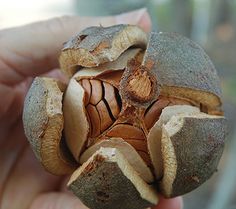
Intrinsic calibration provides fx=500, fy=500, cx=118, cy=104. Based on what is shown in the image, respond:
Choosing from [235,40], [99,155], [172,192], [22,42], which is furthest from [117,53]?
[235,40]

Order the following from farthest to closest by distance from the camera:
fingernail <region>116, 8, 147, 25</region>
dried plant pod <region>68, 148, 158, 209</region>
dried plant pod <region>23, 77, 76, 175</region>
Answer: fingernail <region>116, 8, 147, 25</region> < dried plant pod <region>23, 77, 76, 175</region> < dried plant pod <region>68, 148, 158, 209</region>

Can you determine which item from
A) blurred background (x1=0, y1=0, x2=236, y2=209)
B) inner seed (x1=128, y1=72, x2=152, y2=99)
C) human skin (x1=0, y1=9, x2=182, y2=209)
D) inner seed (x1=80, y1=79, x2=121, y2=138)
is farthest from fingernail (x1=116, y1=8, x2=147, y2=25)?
blurred background (x1=0, y1=0, x2=236, y2=209)

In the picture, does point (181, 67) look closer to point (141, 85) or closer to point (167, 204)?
point (141, 85)

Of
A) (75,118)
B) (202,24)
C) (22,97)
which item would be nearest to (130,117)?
(75,118)

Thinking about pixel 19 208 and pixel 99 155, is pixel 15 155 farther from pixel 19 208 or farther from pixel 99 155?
pixel 99 155

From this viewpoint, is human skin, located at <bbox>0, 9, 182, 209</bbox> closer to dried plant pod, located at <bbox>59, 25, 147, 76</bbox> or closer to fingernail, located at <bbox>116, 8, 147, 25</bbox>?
fingernail, located at <bbox>116, 8, 147, 25</bbox>

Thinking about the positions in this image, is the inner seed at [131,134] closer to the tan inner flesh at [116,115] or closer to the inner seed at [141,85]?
the tan inner flesh at [116,115]
